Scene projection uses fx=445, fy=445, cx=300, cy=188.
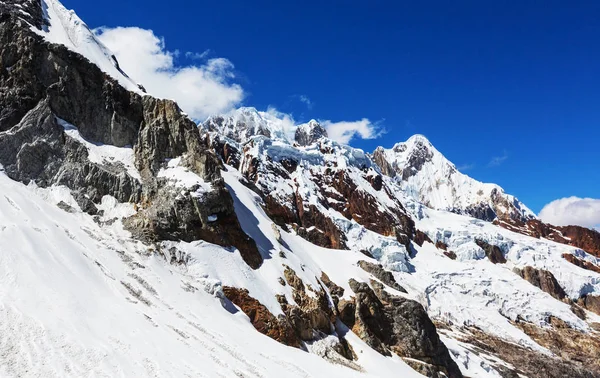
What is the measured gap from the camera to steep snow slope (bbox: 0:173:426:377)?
27594mm

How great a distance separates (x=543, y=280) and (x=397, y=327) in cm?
9747

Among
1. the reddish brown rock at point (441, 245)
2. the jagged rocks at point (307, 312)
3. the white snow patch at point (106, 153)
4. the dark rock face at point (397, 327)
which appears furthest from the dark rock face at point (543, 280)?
the white snow patch at point (106, 153)

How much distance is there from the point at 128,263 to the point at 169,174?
1756 centimetres

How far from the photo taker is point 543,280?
143500 millimetres

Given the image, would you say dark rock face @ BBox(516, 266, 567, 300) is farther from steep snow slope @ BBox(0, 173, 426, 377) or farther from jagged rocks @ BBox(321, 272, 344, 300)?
steep snow slope @ BBox(0, 173, 426, 377)

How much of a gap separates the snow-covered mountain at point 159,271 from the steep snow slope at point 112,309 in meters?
0.18

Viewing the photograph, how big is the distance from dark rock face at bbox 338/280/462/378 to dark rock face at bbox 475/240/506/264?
310 feet

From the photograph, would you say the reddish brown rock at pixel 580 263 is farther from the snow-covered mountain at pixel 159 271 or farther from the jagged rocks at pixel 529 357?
the jagged rocks at pixel 529 357

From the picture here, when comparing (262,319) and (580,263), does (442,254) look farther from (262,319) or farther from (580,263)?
(262,319)

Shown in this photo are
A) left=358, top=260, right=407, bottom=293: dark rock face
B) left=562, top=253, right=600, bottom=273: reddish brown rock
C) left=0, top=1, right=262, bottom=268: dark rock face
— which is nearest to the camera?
left=0, top=1, right=262, bottom=268: dark rock face

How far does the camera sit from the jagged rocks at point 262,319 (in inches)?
1948

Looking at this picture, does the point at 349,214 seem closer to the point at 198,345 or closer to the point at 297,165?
the point at 297,165

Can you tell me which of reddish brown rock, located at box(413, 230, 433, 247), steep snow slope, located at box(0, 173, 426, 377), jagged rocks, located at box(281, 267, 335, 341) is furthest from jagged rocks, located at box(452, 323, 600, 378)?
reddish brown rock, located at box(413, 230, 433, 247)

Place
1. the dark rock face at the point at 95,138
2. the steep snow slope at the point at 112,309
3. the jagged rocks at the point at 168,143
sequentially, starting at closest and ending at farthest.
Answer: the steep snow slope at the point at 112,309
the dark rock face at the point at 95,138
the jagged rocks at the point at 168,143
